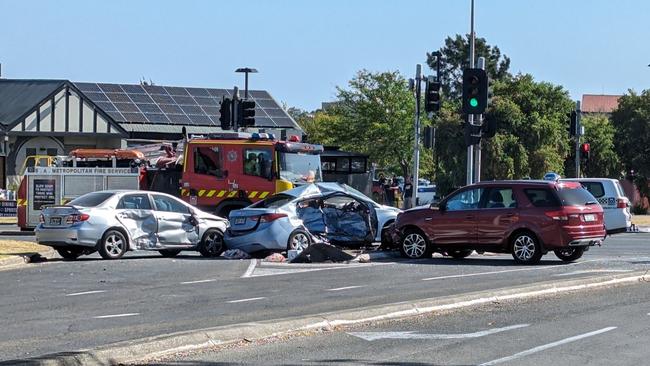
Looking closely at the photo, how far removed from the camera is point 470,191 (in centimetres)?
2133

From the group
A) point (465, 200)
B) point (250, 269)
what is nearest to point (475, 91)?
point (465, 200)

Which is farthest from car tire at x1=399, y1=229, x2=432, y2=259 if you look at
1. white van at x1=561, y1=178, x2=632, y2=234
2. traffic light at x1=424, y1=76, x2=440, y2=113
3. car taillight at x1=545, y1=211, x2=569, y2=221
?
traffic light at x1=424, y1=76, x2=440, y2=113

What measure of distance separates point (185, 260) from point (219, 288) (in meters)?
5.56

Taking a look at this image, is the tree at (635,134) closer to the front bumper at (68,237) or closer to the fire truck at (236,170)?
the fire truck at (236,170)

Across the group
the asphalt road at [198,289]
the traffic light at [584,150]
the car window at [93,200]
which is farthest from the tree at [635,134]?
the car window at [93,200]

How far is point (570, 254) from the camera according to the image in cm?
2117

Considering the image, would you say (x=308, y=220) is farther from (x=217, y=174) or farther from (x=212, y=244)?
(x=217, y=174)

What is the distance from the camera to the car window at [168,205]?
859 inches

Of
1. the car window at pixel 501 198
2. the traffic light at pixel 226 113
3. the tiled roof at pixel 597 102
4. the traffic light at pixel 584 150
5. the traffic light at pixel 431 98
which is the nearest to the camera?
the car window at pixel 501 198

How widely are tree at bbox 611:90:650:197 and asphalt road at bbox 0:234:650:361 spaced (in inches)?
1501

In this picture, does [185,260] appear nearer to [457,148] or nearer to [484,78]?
[484,78]

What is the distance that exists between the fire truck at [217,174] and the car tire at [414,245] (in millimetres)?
5858

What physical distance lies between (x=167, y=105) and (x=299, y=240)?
42681mm

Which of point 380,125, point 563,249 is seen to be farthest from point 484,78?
point 380,125
